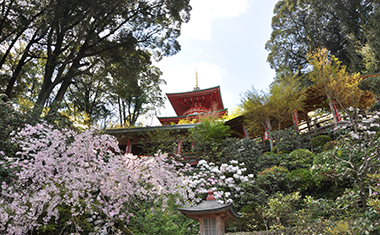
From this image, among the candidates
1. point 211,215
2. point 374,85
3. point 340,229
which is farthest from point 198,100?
point 340,229

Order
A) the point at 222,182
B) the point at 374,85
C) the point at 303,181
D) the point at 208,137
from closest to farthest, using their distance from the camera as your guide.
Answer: the point at 303,181
the point at 374,85
the point at 222,182
the point at 208,137

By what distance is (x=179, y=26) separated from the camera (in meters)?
12.4

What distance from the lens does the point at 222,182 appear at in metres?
9.52

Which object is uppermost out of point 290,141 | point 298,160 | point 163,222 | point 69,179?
point 290,141

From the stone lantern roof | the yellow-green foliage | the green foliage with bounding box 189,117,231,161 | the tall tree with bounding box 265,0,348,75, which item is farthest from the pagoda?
the yellow-green foliage

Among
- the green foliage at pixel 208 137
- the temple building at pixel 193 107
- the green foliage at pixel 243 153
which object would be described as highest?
the temple building at pixel 193 107

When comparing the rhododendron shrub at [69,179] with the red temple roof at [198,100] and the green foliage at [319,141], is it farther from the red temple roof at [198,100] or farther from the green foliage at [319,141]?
the red temple roof at [198,100]

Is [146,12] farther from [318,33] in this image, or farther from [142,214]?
[318,33]

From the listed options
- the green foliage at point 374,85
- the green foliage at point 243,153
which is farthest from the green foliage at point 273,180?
the green foliage at point 374,85

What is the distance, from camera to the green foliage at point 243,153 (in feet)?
35.4

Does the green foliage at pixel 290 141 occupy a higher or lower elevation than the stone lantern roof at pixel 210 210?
higher

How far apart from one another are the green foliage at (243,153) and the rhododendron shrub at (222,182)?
0.62 metres

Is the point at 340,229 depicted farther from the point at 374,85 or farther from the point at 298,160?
the point at 374,85

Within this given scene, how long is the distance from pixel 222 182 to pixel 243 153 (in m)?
2.34
